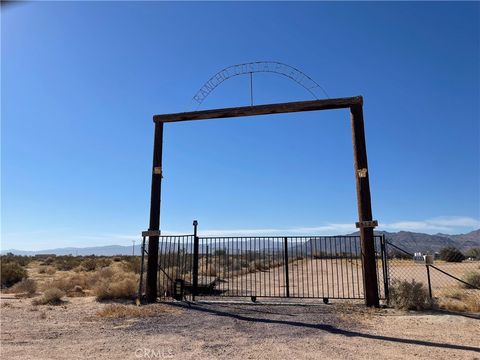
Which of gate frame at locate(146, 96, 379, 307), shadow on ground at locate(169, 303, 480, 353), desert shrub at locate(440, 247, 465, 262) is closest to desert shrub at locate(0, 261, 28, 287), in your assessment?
gate frame at locate(146, 96, 379, 307)

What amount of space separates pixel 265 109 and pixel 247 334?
701 cm

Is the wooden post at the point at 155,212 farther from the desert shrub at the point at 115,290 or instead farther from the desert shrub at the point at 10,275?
the desert shrub at the point at 10,275

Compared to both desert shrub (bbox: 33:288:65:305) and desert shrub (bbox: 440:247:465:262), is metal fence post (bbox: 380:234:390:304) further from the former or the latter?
desert shrub (bbox: 440:247:465:262)

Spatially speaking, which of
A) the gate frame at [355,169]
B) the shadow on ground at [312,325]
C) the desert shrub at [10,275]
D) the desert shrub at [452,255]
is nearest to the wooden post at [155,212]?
the gate frame at [355,169]

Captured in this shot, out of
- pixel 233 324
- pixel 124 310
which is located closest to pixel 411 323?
pixel 233 324

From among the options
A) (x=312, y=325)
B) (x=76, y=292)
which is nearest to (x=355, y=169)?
(x=312, y=325)

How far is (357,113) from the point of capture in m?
12.4

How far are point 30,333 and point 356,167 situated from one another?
9377mm

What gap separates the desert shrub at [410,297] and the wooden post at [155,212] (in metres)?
7.28

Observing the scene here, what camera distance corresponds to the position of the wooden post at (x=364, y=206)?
37.8ft

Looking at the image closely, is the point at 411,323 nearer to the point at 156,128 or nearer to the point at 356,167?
the point at 356,167

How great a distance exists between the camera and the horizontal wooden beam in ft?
41.2

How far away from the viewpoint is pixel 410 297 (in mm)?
11000

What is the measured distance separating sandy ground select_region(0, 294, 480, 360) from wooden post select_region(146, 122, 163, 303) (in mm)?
1577
